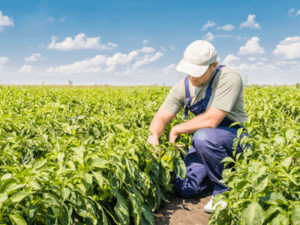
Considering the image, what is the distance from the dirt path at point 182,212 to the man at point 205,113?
91mm

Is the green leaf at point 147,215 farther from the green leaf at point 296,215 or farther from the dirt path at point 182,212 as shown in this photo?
the green leaf at point 296,215

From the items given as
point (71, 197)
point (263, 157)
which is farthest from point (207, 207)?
point (71, 197)

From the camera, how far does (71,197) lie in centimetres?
189

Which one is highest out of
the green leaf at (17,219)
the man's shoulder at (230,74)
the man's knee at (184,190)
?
the man's shoulder at (230,74)

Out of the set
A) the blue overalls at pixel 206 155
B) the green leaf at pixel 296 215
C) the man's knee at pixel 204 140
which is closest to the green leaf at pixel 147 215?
the blue overalls at pixel 206 155

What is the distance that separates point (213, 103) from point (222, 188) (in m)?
0.91

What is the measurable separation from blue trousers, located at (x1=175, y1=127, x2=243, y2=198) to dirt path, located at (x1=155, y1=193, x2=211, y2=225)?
10cm

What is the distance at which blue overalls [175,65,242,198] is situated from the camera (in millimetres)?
3150

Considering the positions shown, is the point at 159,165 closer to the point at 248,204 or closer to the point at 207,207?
the point at 207,207

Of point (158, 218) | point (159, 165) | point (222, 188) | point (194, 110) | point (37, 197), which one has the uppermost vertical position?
point (194, 110)

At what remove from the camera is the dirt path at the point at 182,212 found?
9.74 ft

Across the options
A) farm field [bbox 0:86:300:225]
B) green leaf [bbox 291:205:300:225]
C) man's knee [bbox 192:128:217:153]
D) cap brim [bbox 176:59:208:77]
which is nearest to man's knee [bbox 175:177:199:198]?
farm field [bbox 0:86:300:225]

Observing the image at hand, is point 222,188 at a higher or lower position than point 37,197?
lower

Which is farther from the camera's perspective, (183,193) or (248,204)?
(183,193)
